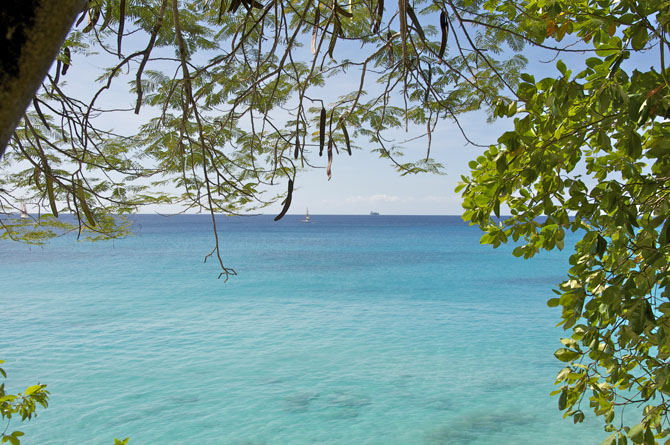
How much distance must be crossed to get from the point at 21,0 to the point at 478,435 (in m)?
6.51

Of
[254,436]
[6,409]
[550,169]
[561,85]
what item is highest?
[561,85]

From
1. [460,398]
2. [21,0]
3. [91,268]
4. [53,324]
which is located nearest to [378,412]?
[460,398]

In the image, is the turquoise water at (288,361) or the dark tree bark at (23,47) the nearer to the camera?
the dark tree bark at (23,47)

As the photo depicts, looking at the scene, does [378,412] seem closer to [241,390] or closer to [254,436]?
[254,436]

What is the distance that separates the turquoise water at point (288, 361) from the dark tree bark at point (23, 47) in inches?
243

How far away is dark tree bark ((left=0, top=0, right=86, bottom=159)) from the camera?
1.35 ft

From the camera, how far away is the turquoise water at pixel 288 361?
6406mm

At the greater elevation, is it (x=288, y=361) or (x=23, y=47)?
(x=23, y=47)

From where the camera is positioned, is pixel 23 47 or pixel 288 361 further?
pixel 288 361

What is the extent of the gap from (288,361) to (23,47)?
8.95 metres

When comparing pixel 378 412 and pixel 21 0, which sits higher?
pixel 21 0

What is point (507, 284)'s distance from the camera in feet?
59.8

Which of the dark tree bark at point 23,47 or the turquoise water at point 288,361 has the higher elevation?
the dark tree bark at point 23,47

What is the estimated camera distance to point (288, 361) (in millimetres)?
8961
